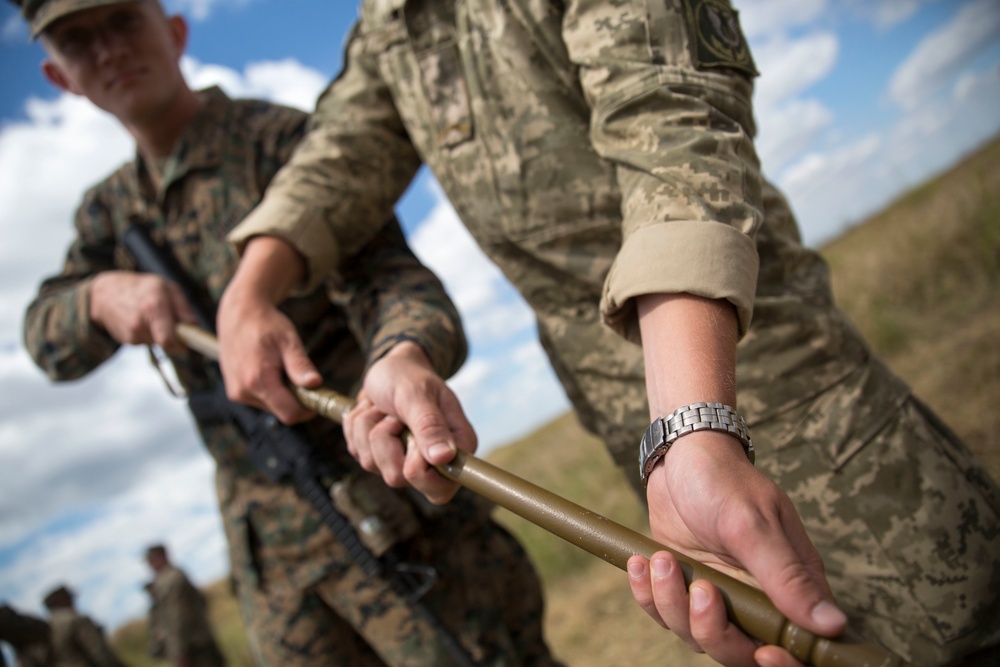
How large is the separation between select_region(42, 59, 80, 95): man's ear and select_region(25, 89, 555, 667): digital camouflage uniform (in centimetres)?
37

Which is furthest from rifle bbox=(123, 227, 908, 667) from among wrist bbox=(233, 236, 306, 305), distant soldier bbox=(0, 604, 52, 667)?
distant soldier bbox=(0, 604, 52, 667)

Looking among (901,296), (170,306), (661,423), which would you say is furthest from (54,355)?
(901,296)

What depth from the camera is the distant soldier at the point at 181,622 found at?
8227 mm

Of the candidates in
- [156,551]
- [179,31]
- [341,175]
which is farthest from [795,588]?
[156,551]

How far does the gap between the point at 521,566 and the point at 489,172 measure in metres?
1.53

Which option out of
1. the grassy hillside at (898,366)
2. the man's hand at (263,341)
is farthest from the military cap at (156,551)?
the man's hand at (263,341)

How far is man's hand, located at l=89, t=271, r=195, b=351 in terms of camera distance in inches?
98.4

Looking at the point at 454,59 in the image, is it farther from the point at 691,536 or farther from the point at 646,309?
the point at 691,536

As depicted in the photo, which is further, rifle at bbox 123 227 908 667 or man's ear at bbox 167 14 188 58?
man's ear at bbox 167 14 188 58

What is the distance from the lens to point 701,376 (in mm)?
1118

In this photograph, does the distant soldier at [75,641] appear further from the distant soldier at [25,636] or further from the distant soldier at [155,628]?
the distant soldier at [155,628]

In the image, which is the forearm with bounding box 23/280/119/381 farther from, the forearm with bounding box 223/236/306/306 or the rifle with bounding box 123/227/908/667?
the rifle with bounding box 123/227/908/667

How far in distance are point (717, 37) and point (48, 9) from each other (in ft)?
7.31

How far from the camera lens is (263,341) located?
197cm
